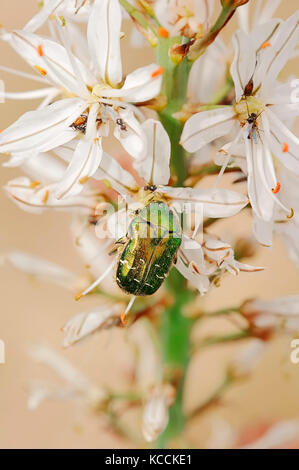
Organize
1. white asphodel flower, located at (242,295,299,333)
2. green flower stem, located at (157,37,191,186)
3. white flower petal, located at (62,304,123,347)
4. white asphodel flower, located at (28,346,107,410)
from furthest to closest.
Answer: white asphodel flower, located at (28,346,107,410) → white asphodel flower, located at (242,295,299,333) → white flower petal, located at (62,304,123,347) → green flower stem, located at (157,37,191,186)

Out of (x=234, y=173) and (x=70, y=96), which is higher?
(x=70, y=96)

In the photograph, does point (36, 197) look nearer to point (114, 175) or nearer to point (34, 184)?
point (34, 184)

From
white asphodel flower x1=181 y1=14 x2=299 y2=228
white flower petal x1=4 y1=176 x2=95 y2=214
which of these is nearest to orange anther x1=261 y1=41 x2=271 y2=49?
white asphodel flower x1=181 y1=14 x2=299 y2=228

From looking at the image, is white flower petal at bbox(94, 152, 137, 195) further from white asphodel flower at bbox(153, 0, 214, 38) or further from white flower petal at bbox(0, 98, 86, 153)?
white asphodel flower at bbox(153, 0, 214, 38)

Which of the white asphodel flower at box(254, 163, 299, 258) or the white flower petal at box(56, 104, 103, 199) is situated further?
the white asphodel flower at box(254, 163, 299, 258)

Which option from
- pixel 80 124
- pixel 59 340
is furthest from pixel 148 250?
pixel 59 340
